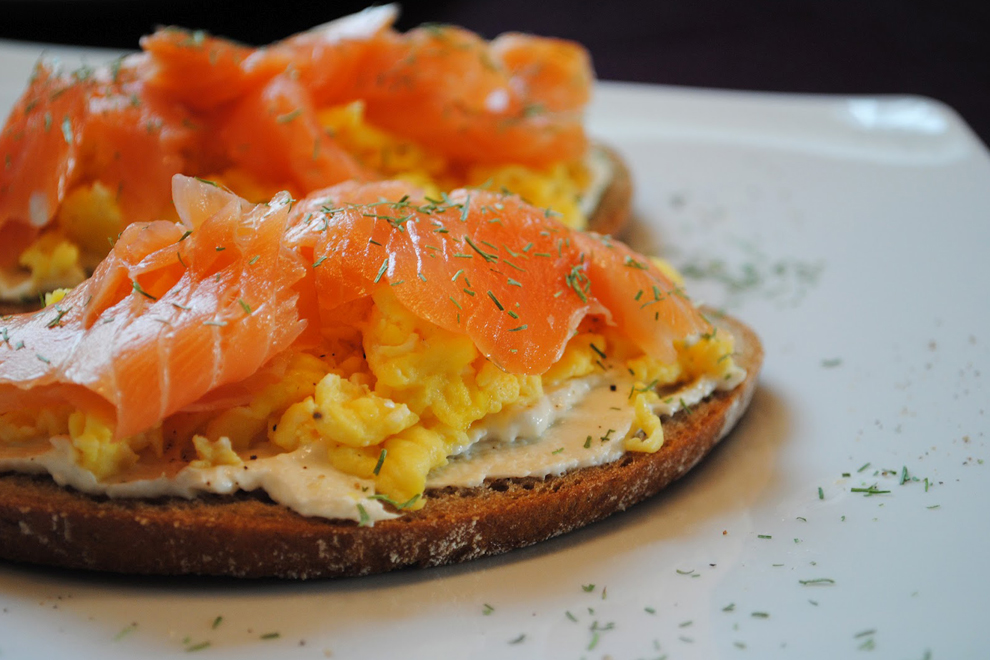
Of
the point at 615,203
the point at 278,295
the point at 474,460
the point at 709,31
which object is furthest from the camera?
the point at 709,31

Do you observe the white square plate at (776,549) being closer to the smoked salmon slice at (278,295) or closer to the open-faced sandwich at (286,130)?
the smoked salmon slice at (278,295)

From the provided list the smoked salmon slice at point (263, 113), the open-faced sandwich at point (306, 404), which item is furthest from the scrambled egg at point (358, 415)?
the smoked salmon slice at point (263, 113)

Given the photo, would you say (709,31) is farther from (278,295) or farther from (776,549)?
(278,295)

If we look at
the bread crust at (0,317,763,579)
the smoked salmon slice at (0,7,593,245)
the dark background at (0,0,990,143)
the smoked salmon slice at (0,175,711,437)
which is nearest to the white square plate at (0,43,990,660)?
the bread crust at (0,317,763,579)

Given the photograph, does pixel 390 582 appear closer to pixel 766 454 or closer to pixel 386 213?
pixel 386 213

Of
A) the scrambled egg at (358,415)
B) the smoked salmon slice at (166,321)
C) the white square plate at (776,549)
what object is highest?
the smoked salmon slice at (166,321)

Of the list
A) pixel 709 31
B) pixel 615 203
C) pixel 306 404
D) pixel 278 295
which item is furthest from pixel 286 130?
pixel 709 31

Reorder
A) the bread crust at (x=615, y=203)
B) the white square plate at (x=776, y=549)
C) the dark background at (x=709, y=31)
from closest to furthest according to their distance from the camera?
the white square plate at (x=776, y=549), the bread crust at (x=615, y=203), the dark background at (x=709, y=31)
